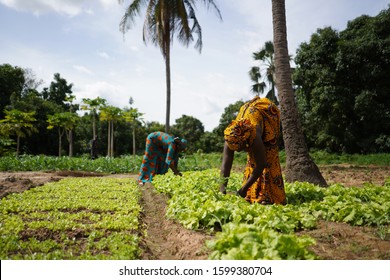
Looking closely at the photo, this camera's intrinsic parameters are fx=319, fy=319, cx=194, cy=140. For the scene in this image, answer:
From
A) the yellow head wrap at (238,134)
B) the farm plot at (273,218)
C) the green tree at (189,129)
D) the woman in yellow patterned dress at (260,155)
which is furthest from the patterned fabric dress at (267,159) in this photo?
the green tree at (189,129)

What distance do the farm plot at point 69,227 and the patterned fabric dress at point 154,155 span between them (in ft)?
6.76

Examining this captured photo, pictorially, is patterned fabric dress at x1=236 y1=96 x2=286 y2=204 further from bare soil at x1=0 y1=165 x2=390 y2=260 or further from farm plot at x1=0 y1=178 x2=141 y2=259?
farm plot at x1=0 y1=178 x2=141 y2=259

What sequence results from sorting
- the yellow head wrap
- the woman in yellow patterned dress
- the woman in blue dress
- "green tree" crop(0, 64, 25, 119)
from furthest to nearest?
"green tree" crop(0, 64, 25, 119), the woman in blue dress, the woman in yellow patterned dress, the yellow head wrap

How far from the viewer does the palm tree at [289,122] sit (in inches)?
257

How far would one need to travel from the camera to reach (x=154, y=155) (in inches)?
320

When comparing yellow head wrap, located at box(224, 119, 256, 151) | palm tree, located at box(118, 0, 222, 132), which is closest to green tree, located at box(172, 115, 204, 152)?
palm tree, located at box(118, 0, 222, 132)

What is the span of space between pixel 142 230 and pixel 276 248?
2.09 meters

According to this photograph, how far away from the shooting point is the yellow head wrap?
4004mm

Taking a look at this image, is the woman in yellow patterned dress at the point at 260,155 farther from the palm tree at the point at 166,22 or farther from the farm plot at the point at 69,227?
the palm tree at the point at 166,22

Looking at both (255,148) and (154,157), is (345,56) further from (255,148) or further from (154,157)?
(255,148)

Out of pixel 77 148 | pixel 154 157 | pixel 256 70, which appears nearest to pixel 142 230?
pixel 154 157

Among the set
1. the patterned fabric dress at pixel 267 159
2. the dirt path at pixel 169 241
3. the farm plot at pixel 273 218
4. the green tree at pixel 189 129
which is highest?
the green tree at pixel 189 129

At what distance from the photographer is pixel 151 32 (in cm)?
1603

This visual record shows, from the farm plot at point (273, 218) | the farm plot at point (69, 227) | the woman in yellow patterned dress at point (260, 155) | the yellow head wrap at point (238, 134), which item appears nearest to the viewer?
the farm plot at point (273, 218)
